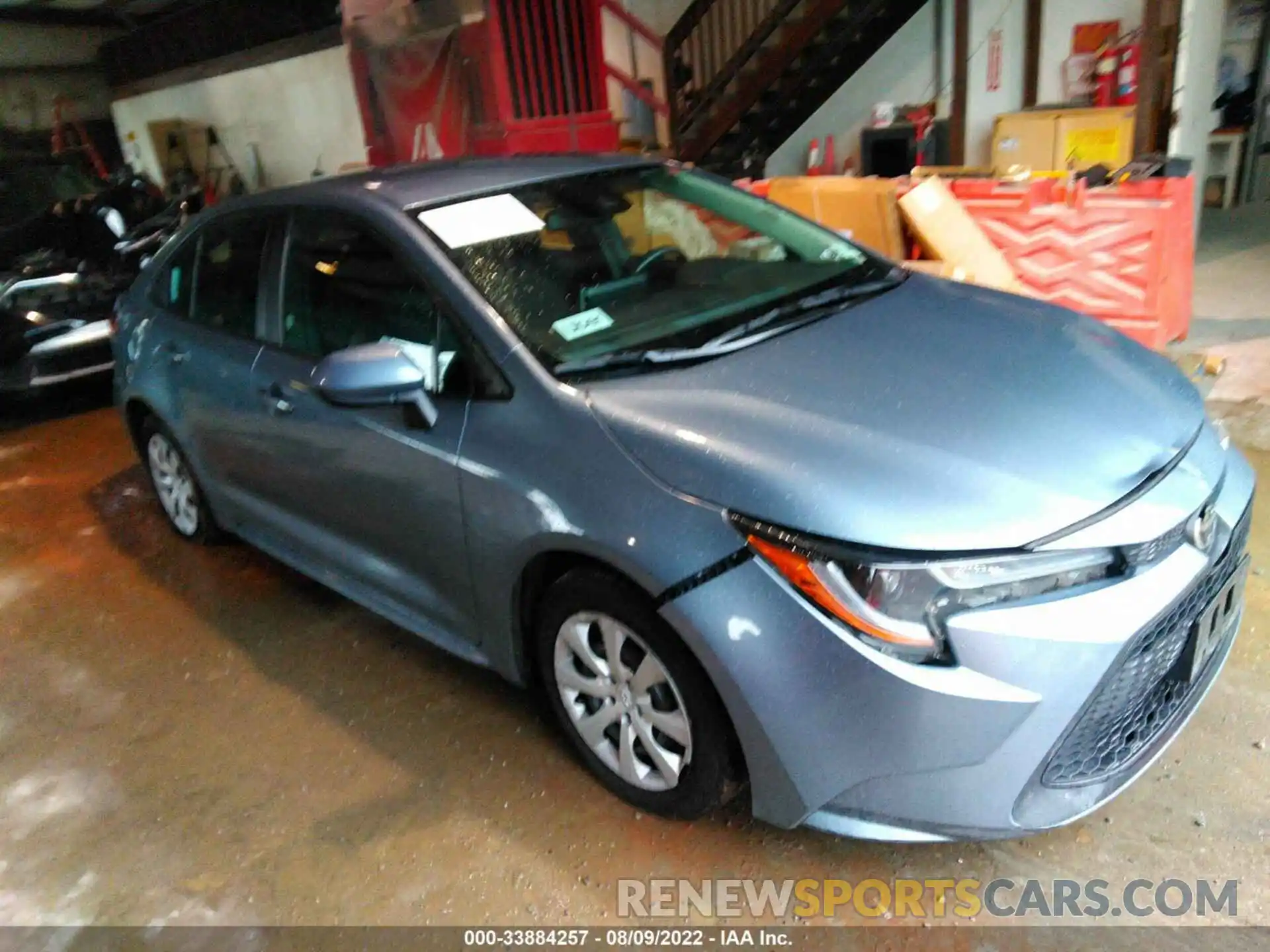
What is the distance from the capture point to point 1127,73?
694 cm

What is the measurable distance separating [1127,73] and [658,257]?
6173mm

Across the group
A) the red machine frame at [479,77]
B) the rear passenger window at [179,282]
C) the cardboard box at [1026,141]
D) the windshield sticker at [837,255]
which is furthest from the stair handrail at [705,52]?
the windshield sticker at [837,255]

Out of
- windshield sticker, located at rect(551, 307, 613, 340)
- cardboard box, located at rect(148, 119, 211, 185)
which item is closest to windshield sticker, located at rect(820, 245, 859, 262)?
windshield sticker, located at rect(551, 307, 613, 340)

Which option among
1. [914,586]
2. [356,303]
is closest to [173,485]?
[356,303]

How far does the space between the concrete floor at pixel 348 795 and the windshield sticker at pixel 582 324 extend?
1.09 meters

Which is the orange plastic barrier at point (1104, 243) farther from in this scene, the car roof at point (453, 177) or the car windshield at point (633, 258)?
the car roof at point (453, 177)

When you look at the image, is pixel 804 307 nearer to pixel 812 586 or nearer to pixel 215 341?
pixel 812 586

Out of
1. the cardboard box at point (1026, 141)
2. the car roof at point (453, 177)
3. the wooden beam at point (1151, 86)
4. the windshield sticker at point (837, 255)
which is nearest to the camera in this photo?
the car roof at point (453, 177)

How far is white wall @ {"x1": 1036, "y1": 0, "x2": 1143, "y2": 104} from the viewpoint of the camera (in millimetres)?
7086

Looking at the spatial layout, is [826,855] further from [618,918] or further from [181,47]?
[181,47]

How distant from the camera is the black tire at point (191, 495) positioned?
3557mm

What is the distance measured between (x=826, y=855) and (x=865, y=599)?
29.2 inches

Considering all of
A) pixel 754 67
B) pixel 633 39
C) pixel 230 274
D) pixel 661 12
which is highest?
pixel 661 12

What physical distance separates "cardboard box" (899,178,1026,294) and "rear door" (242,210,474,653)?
9.19 feet
